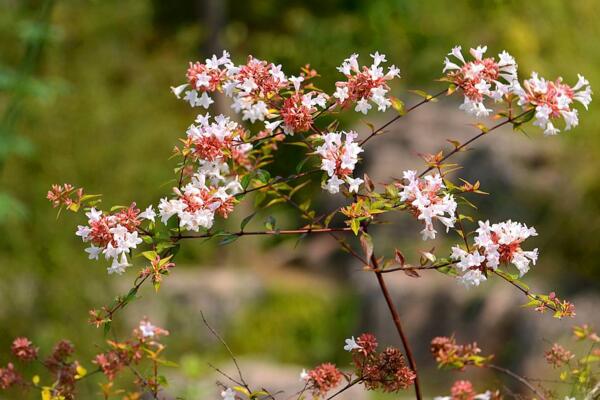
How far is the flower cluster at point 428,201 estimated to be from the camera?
1.89 m

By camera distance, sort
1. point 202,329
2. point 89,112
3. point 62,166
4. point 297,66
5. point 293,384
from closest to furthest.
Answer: point 293,384
point 62,166
point 89,112
point 202,329
point 297,66

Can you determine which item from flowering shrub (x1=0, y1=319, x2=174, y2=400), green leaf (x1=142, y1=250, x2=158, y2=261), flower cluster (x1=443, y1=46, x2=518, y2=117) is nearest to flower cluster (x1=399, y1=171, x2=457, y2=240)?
flower cluster (x1=443, y1=46, x2=518, y2=117)

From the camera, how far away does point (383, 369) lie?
2.00 metres

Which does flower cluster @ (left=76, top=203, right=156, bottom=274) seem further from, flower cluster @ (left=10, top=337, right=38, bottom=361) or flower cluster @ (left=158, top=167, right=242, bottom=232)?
flower cluster @ (left=10, top=337, right=38, bottom=361)

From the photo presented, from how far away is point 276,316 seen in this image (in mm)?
9453

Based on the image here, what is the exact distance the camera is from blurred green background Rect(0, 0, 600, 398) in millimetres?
6082

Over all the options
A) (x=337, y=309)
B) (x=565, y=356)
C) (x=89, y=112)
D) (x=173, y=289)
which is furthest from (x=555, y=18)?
(x=565, y=356)

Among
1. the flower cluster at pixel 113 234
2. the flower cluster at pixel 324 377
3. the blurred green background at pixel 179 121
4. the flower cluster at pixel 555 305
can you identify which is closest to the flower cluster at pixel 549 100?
the flower cluster at pixel 555 305

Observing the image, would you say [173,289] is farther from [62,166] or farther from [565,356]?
[565,356]

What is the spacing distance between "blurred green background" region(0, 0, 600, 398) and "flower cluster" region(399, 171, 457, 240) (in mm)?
1816

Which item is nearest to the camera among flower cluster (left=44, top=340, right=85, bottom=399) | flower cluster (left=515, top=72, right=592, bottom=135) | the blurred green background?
flower cluster (left=515, top=72, right=592, bottom=135)

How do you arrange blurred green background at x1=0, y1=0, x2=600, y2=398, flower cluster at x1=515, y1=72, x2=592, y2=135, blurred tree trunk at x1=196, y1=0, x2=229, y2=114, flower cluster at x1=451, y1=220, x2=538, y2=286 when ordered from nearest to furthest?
flower cluster at x1=451, y1=220, x2=538, y2=286
flower cluster at x1=515, y1=72, x2=592, y2=135
blurred green background at x1=0, y1=0, x2=600, y2=398
blurred tree trunk at x1=196, y1=0, x2=229, y2=114

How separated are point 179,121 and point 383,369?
35.3 ft

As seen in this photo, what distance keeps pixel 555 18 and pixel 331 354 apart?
15.8 feet
